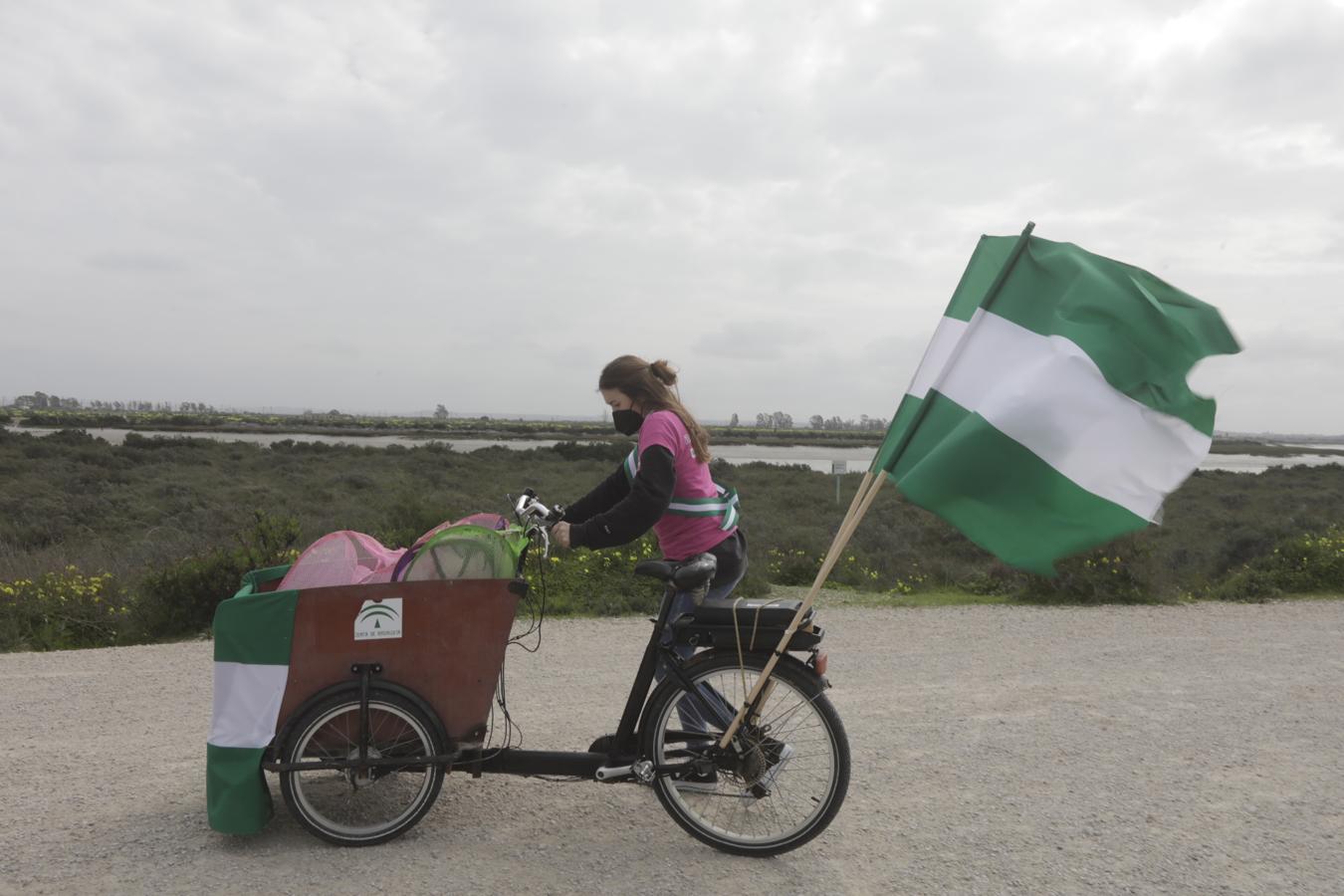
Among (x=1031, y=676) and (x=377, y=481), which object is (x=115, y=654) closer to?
(x=1031, y=676)

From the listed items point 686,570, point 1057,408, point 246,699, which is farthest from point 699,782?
point 1057,408

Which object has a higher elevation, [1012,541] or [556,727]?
[1012,541]

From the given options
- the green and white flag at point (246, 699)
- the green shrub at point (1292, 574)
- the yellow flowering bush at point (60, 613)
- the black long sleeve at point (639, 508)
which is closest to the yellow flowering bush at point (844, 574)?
the green shrub at point (1292, 574)

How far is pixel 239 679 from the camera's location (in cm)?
351

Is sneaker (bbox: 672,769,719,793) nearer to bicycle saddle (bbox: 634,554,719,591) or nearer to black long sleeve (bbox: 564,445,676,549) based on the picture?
bicycle saddle (bbox: 634,554,719,591)

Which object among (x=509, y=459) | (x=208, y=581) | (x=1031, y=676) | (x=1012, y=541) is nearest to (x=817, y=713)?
(x=1012, y=541)

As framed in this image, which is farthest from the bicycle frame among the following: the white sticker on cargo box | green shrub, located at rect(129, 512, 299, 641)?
green shrub, located at rect(129, 512, 299, 641)

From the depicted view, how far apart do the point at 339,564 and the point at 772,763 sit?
197 centimetres

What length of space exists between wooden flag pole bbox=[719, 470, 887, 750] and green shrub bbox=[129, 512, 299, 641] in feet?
20.5

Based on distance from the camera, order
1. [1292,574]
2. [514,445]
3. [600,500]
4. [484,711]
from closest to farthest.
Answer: [484,711] < [600,500] < [1292,574] < [514,445]

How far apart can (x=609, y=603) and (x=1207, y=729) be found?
17.6ft

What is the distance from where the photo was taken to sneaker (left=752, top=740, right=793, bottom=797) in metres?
3.68

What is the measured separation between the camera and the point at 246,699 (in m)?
3.52

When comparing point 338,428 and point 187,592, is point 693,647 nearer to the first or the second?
point 187,592
